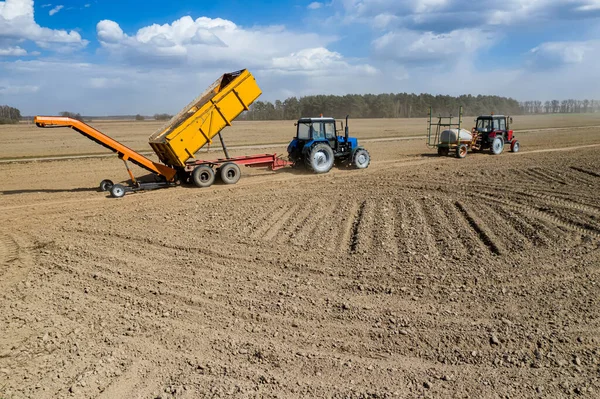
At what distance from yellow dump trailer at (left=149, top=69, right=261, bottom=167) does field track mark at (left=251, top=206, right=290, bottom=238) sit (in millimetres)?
3890

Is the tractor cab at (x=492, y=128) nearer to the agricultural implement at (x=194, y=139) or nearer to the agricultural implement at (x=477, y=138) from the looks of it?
the agricultural implement at (x=477, y=138)

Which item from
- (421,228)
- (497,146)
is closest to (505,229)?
(421,228)

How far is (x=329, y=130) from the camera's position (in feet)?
52.2

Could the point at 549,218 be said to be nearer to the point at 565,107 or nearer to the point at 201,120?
the point at 201,120

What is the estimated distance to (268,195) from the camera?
40.0ft

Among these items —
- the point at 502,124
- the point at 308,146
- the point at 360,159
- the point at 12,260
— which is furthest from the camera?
the point at 502,124

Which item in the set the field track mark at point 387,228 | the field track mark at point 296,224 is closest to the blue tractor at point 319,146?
the field track mark at point 296,224

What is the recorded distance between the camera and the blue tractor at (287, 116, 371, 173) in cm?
1550

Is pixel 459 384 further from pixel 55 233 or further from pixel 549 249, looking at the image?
pixel 55 233

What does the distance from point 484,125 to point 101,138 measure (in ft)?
54.9

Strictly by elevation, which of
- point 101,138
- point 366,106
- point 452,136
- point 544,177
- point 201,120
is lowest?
point 544,177

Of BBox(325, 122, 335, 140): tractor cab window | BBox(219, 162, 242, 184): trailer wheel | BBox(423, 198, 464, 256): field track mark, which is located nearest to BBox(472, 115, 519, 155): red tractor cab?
BBox(325, 122, 335, 140): tractor cab window

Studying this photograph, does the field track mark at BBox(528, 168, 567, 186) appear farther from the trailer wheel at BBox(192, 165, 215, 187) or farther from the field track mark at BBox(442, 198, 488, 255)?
the trailer wheel at BBox(192, 165, 215, 187)

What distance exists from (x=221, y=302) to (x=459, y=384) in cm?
301
